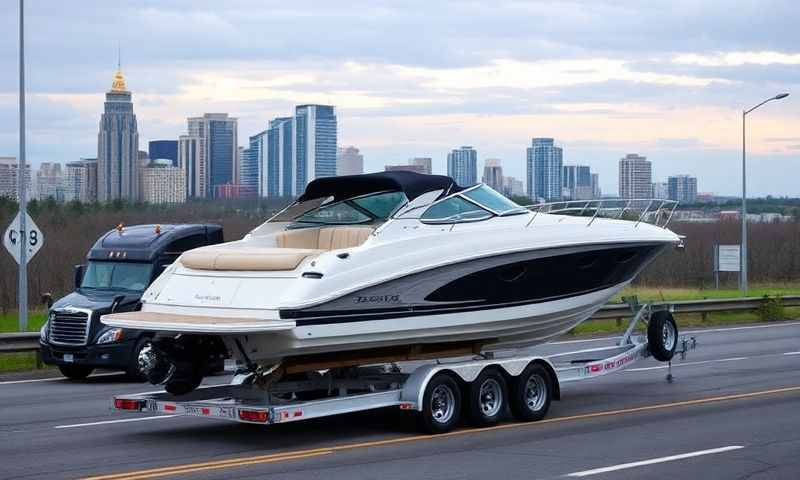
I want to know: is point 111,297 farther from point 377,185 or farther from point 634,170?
point 634,170

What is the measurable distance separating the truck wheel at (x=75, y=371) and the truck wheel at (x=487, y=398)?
27.3 ft

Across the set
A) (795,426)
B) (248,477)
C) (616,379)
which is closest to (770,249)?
(616,379)

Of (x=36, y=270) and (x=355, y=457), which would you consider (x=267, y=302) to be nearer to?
(x=355, y=457)

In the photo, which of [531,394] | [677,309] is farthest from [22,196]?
[677,309]

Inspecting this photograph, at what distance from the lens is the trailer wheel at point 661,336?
17797 millimetres

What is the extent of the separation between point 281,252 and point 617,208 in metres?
5.66

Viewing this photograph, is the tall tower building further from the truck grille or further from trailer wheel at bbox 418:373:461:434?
trailer wheel at bbox 418:373:461:434

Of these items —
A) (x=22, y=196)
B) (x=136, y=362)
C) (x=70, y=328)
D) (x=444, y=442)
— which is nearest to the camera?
(x=444, y=442)

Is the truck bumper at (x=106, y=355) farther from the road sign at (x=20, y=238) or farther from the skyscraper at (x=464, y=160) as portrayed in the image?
the skyscraper at (x=464, y=160)

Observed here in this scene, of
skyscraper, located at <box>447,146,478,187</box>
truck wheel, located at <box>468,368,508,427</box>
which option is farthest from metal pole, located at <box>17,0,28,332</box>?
truck wheel, located at <box>468,368,508,427</box>

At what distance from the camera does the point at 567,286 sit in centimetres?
1606

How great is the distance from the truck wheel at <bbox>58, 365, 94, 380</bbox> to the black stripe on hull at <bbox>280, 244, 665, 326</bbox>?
8.21 m

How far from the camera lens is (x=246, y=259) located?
44.7 feet

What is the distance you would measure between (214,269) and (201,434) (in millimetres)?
1858
